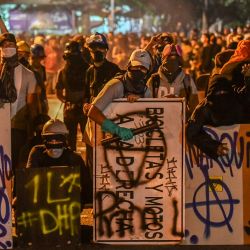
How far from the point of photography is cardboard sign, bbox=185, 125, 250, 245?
6852 mm

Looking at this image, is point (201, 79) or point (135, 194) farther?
point (201, 79)

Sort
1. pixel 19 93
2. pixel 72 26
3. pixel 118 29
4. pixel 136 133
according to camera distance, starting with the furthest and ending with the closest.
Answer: pixel 118 29 < pixel 72 26 < pixel 19 93 < pixel 136 133

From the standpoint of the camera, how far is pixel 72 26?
3956 cm

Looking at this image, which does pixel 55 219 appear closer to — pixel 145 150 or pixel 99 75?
pixel 145 150

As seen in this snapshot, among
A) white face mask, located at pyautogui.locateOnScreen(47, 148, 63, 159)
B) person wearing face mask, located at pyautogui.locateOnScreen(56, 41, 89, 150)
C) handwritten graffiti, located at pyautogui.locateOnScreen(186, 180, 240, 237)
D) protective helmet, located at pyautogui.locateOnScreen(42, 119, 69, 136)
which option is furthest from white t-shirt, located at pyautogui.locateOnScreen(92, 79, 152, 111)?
person wearing face mask, located at pyautogui.locateOnScreen(56, 41, 89, 150)

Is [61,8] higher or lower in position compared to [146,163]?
higher

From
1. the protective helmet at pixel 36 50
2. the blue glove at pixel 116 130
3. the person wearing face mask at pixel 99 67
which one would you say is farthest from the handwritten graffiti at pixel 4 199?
the protective helmet at pixel 36 50

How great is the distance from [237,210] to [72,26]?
33172mm

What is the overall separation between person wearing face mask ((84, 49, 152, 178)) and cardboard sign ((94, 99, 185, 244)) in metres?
0.07

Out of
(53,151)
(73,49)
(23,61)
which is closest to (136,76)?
(53,151)

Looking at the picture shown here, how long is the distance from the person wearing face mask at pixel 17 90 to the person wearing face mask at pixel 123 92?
107 centimetres

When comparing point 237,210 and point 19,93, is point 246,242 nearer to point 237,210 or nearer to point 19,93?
point 237,210

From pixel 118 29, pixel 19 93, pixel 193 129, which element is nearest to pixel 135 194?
pixel 193 129

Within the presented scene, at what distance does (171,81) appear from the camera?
838 cm
